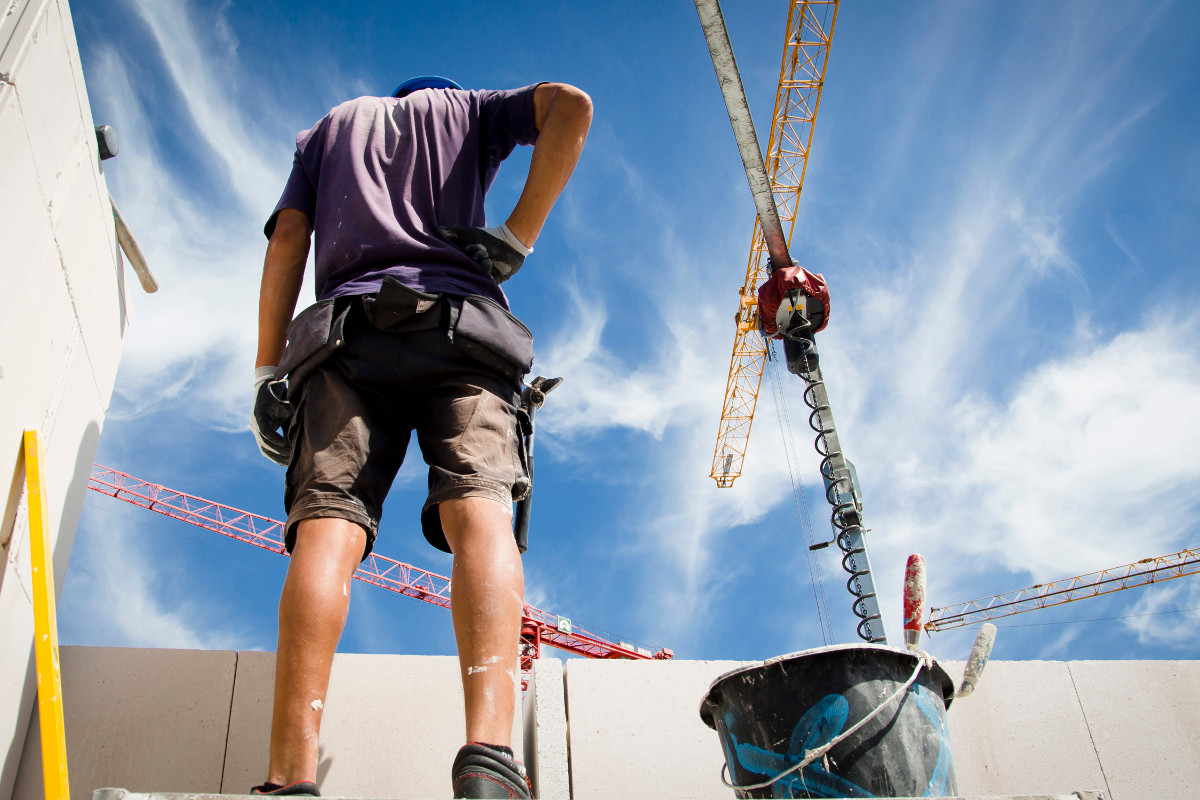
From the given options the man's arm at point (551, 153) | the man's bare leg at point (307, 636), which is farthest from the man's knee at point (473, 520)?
the man's arm at point (551, 153)

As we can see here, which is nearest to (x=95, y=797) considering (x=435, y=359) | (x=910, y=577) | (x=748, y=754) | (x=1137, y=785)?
(x=435, y=359)

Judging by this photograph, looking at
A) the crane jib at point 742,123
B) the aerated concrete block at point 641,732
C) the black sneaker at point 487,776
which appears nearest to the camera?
A: the black sneaker at point 487,776

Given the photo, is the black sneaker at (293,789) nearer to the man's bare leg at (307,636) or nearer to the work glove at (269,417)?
the man's bare leg at (307,636)

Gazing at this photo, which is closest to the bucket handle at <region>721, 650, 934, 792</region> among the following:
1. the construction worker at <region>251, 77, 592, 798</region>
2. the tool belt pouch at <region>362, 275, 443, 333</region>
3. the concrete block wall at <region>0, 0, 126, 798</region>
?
the construction worker at <region>251, 77, 592, 798</region>

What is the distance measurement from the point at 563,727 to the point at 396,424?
120 cm

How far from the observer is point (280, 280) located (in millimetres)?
2084

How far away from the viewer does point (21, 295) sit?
1.67 meters

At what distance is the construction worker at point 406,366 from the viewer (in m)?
1.38

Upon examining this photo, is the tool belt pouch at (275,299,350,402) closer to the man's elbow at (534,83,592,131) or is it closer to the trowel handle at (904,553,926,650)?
the man's elbow at (534,83,592,131)

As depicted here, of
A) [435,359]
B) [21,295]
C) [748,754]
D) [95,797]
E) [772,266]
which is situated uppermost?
[772,266]

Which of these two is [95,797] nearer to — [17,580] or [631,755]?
[17,580]

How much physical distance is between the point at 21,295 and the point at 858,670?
6.53 ft

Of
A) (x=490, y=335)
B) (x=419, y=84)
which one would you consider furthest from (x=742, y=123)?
(x=490, y=335)

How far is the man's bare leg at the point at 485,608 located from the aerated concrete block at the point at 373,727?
110cm
